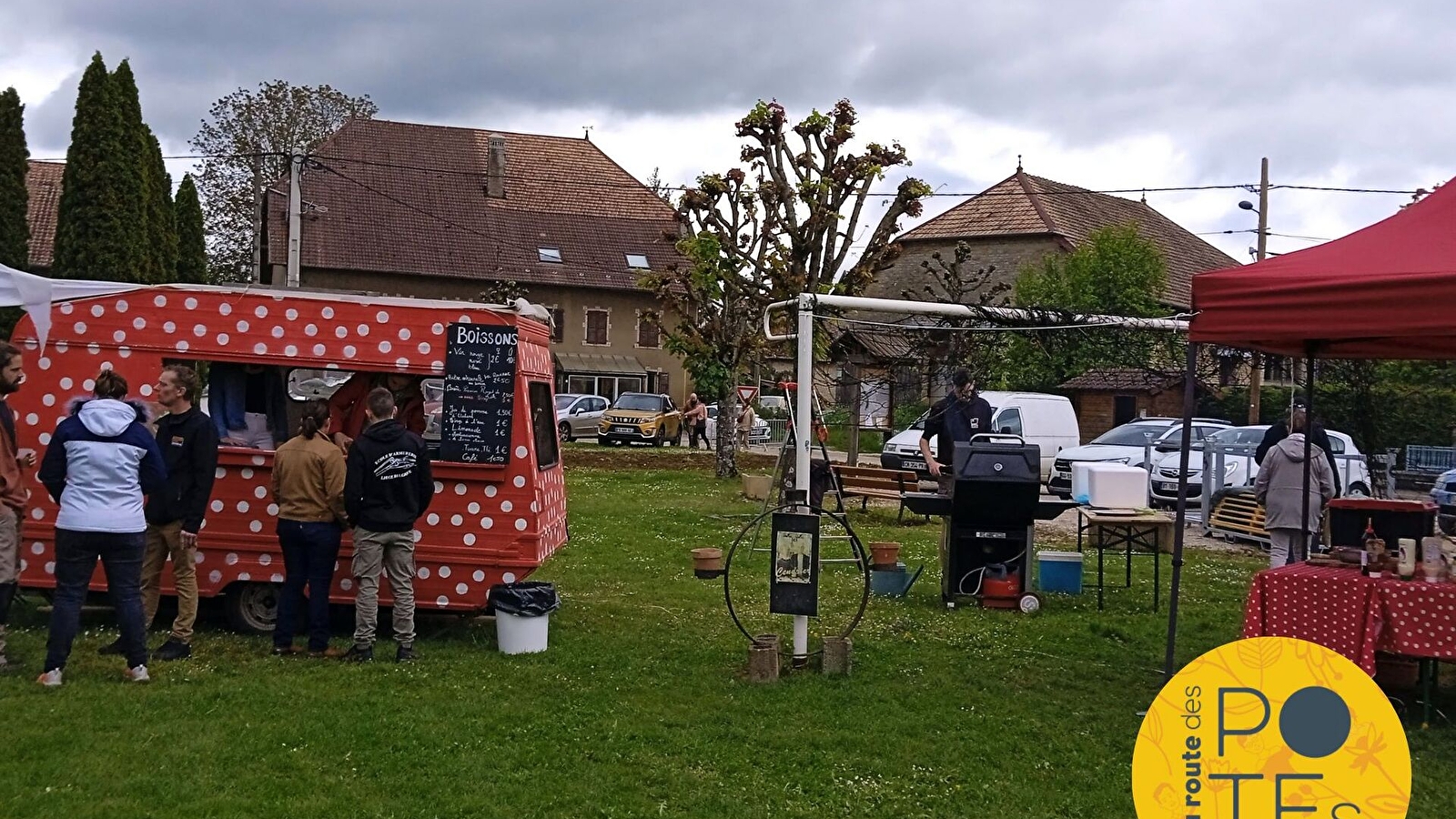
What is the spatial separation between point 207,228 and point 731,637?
4178 cm

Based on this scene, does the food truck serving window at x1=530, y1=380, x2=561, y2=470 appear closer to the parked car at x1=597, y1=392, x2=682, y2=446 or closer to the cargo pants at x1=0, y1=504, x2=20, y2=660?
the cargo pants at x1=0, y1=504, x2=20, y2=660

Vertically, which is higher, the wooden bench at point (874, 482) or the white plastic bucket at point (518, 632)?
the wooden bench at point (874, 482)

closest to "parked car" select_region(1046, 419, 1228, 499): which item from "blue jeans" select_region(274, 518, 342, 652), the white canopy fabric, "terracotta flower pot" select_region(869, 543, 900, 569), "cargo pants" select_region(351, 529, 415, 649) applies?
"terracotta flower pot" select_region(869, 543, 900, 569)

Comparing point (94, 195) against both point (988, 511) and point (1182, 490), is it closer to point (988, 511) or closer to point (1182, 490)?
point (988, 511)

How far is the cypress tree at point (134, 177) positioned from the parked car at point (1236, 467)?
22717 millimetres

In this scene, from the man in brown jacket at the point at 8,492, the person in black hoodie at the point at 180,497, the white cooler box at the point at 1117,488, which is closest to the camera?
the man in brown jacket at the point at 8,492

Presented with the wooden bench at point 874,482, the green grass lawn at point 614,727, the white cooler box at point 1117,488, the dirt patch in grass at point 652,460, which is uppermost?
the white cooler box at point 1117,488

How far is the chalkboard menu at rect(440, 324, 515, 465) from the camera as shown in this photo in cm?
864

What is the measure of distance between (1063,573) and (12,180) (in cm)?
2859

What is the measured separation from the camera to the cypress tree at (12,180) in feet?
100

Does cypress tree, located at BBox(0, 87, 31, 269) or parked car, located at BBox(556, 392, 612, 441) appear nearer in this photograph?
cypress tree, located at BBox(0, 87, 31, 269)

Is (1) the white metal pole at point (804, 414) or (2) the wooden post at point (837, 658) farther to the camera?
(2) the wooden post at point (837, 658)

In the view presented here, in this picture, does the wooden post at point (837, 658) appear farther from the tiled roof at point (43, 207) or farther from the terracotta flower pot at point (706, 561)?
the tiled roof at point (43, 207)

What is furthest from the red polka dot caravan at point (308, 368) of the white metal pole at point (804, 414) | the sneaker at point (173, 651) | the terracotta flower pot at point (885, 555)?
the terracotta flower pot at point (885, 555)
